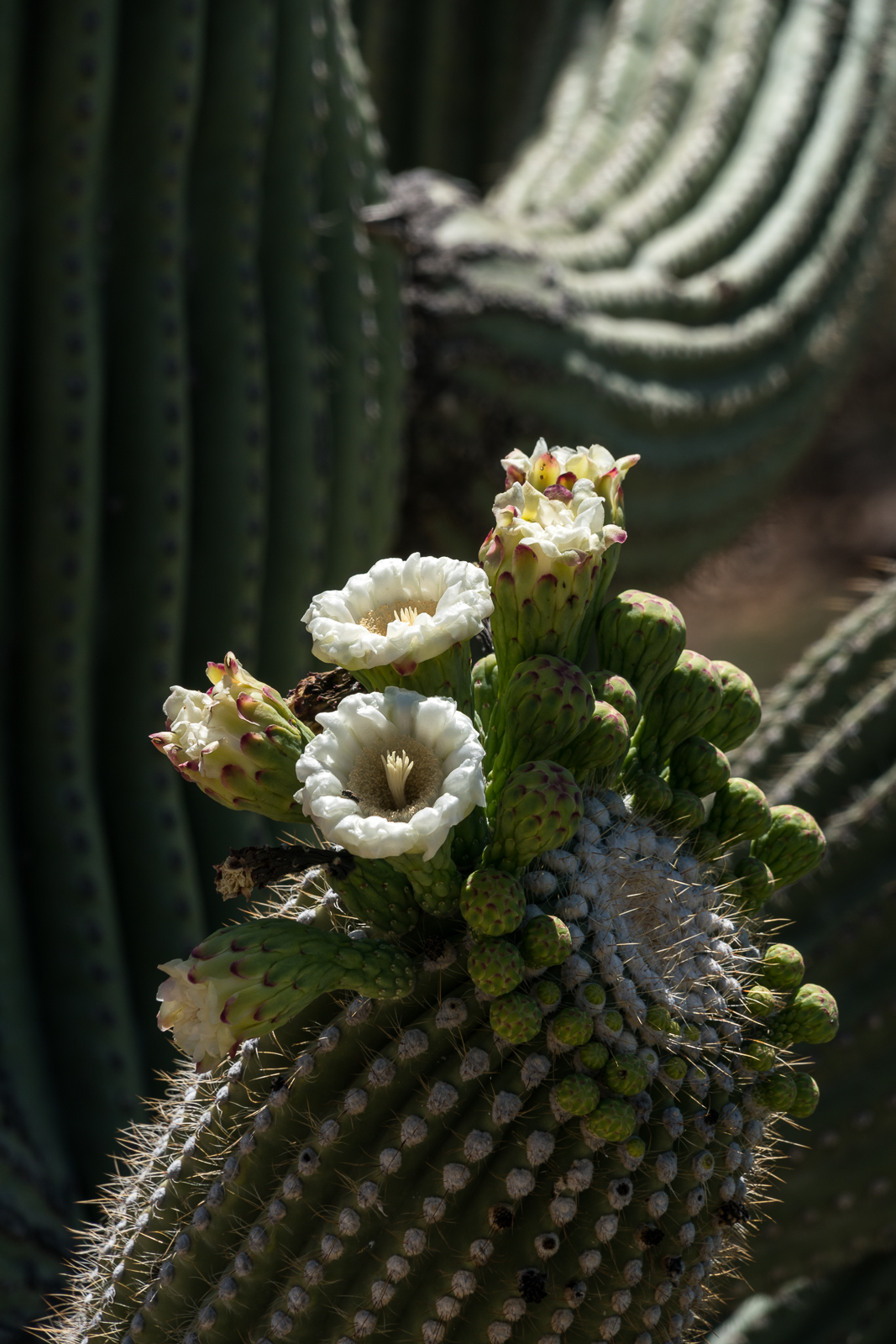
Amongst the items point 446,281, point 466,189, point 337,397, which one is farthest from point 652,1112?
point 466,189

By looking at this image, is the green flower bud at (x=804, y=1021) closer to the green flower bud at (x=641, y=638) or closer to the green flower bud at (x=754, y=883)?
the green flower bud at (x=754, y=883)

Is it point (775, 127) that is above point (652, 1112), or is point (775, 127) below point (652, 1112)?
above

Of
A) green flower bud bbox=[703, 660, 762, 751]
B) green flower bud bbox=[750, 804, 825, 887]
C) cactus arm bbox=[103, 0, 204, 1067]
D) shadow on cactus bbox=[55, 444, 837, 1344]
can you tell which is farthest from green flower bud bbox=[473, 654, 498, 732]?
cactus arm bbox=[103, 0, 204, 1067]

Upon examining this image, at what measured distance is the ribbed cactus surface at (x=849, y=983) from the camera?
2098mm

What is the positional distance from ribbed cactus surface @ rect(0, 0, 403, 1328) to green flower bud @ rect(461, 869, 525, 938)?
1154 mm

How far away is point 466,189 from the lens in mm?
3438

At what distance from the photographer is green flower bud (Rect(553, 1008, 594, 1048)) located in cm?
101

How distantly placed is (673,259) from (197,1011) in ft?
9.61

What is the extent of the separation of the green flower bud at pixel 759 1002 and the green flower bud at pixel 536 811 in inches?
Result: 11.0

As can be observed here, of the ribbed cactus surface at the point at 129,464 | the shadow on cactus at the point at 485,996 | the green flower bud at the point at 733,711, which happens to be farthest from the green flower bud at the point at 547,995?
the ribbed cactus surface at the point at 129,464

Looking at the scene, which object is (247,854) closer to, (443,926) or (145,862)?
(443,926)

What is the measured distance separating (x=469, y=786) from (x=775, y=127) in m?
3.40

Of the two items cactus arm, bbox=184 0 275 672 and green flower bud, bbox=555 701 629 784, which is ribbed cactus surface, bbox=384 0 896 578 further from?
green flower bud, bbox=555 701 629 784

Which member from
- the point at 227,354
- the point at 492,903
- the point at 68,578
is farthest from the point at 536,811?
the point at 227,354
